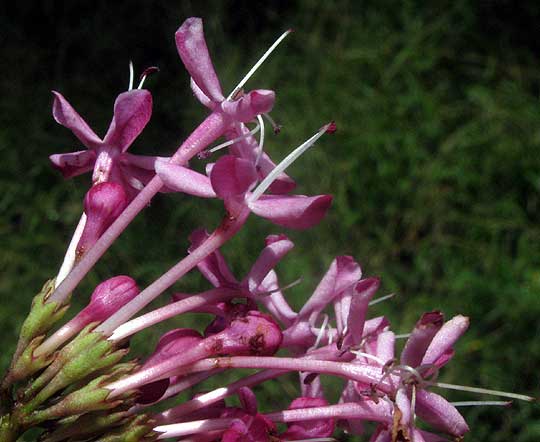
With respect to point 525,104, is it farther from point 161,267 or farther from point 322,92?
point 161,267

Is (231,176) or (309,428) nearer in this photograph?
(231,176)

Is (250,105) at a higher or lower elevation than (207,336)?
higher

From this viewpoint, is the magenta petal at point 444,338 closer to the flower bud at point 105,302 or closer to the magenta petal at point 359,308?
the magenta petal at point 359,308

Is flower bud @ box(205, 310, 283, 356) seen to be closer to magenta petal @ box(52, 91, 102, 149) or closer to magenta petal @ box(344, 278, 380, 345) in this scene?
magenta petal @ box(344, 278, 380, 345)

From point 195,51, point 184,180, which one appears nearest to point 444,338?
point 184,180

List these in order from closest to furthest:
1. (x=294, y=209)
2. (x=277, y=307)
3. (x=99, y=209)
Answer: (x=294, y=209), (x=99, y=209), (x=277, y=307)

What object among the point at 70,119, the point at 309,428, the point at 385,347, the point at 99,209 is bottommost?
the point at 309,428

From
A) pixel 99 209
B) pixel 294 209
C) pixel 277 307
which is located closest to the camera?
pixel 294 209

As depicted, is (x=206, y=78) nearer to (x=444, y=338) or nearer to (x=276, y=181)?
(x=276, y=181)

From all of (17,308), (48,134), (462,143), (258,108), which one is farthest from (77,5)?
(258,108)
